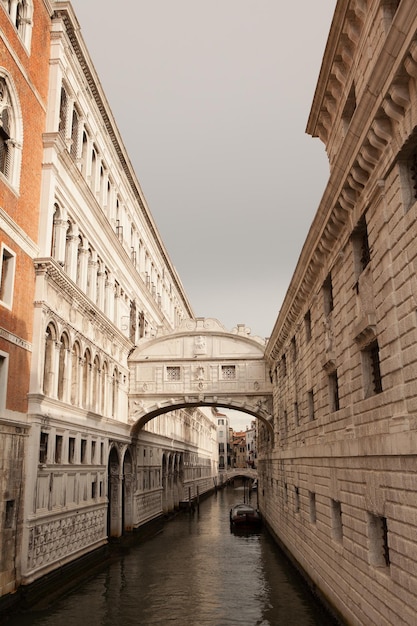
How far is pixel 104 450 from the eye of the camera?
25.2 m

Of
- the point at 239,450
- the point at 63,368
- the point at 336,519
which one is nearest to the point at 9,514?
the point at 63,368

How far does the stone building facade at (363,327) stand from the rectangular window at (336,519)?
0.03 m

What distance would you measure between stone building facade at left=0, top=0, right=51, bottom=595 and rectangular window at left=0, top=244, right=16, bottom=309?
0.09ft

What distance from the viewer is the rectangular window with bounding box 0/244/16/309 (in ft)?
51.3

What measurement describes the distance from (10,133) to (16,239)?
315cm

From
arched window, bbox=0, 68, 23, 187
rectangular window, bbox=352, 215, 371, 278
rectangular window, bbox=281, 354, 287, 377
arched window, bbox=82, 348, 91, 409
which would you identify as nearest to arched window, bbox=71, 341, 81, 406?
arched window, bbox=82, 348, 91, 409

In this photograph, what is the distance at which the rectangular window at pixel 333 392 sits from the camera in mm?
14945

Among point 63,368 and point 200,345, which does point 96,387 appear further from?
point 200,345

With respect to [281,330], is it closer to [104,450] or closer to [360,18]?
[104,450]

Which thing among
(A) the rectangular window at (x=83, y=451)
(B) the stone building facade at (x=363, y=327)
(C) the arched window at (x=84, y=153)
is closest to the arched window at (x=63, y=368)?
(A) the rectangular window at (x=83, y=451)

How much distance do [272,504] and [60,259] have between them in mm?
19677

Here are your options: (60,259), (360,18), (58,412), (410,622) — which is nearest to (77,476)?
(58,412)

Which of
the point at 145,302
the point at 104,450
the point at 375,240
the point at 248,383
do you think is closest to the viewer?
the point at 375,240

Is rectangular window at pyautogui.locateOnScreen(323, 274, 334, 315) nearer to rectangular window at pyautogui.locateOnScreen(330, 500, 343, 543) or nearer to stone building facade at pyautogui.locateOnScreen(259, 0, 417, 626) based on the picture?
stone building facade at pyautogui.locateOnScreen(259, 0, 417, 626)
